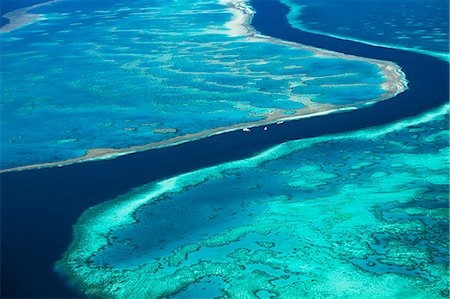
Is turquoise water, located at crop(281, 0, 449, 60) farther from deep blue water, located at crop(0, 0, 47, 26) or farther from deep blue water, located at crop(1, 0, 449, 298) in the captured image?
deep blue water, located at crop(0, 0, 47, 26)

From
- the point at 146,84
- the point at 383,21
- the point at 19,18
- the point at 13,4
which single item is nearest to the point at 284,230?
the point at 146,84

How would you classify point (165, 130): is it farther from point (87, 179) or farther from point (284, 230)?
point (284, 230)

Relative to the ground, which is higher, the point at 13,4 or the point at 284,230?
the point at 13,4

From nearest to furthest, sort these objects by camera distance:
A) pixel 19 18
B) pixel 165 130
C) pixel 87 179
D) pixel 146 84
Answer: pixel 87 179 < pixel 165 130 < pixel 146 84 < pixel 19 18

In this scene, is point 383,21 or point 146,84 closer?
point 146,84

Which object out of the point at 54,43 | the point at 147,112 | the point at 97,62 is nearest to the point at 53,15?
the point at 54,43

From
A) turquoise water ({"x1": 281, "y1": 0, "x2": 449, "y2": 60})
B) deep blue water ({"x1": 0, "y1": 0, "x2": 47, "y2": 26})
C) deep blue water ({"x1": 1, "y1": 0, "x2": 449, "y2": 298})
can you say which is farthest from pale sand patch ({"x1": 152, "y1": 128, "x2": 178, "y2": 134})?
deep blue water ({"x1": 0, "y1": 0, "x2": 47, "y2": 26})

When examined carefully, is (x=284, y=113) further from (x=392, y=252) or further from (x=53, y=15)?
(x=53, y=15)
